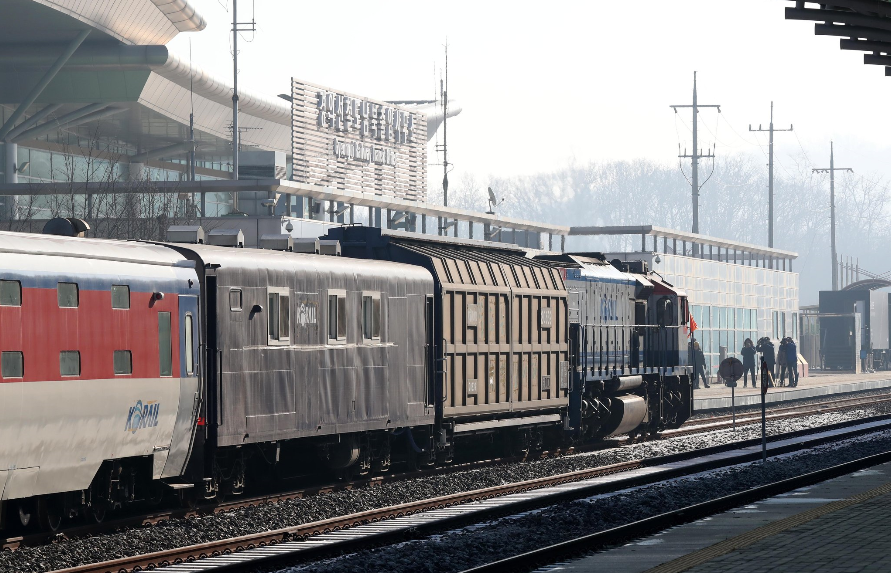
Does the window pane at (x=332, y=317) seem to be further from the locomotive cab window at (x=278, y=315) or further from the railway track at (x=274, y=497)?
the railway track at (x=274, y=497)

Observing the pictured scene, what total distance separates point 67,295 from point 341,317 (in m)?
6.38

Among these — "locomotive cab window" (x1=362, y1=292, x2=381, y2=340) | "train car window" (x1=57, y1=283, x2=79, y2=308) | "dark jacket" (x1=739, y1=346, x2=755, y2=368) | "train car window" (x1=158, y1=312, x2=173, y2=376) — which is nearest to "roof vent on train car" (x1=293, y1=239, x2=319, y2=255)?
"locomotive cab window" (x1=362, y1=292, x2=381, y2=340)

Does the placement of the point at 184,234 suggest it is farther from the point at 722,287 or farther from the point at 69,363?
the point at 722,287

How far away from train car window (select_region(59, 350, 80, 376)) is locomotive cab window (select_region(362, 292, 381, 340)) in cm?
702

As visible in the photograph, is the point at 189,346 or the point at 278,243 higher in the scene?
the point at 278,243

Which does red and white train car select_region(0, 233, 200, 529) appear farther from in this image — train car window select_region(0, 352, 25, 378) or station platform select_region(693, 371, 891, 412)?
station platform select_region(693, 371, 891, 412)

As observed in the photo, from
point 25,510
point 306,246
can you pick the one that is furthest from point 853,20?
point 25,510

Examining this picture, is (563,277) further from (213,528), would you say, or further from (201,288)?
(213,528)

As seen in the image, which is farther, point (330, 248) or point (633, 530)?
point (330, 248)

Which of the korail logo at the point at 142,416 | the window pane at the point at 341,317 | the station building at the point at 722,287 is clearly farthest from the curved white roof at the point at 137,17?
the korail logo at the point at 142,416

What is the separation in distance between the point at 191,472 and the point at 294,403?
2.31 metres

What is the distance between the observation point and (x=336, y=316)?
830 inches

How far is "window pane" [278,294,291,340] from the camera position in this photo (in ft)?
64.3

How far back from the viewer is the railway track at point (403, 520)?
1367 centimetres
